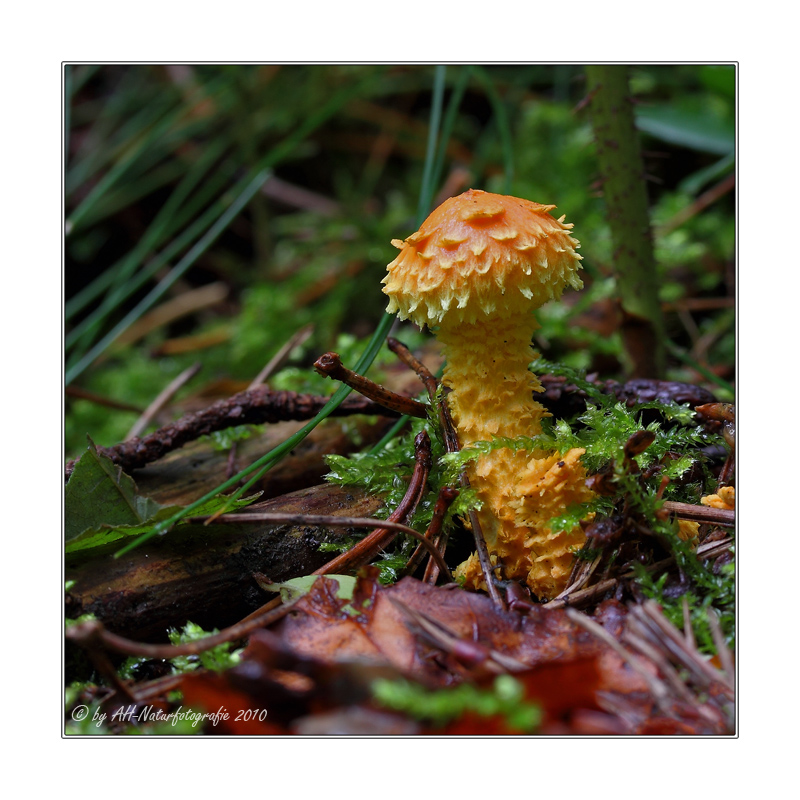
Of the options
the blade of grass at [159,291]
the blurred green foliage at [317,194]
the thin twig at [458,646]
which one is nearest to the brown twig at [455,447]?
the thin twig at [458,646]

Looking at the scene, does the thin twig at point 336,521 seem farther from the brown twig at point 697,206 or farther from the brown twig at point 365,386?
the brown twig at point 697,206

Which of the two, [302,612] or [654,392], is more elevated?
[654,392]

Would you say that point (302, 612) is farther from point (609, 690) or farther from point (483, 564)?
point (609, 690)

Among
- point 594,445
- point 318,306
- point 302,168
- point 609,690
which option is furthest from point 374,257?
point 609,690

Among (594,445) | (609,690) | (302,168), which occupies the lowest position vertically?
(609,690)

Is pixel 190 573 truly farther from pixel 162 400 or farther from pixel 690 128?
pixel 690 128

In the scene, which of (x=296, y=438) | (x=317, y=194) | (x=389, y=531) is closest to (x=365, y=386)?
(x=296, y=438)
